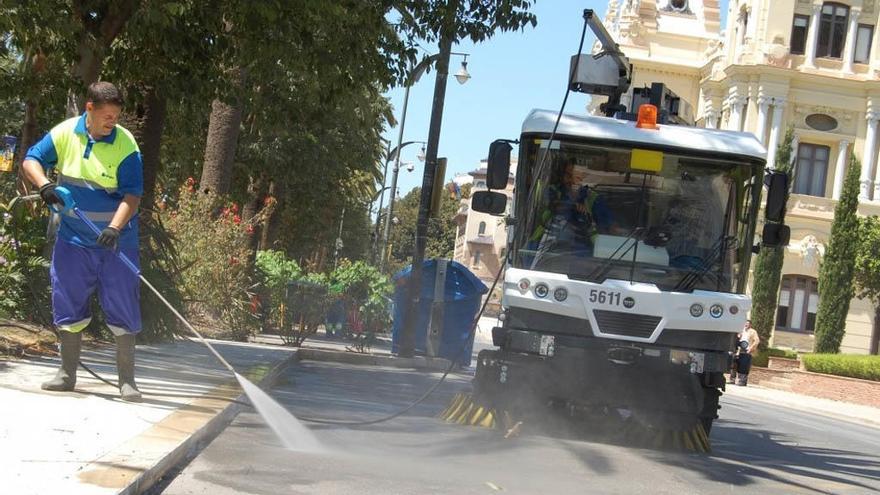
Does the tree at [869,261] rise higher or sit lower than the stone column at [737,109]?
lower

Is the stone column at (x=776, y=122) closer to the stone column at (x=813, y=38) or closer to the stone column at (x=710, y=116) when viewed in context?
the stone column at (x=813, y=38)

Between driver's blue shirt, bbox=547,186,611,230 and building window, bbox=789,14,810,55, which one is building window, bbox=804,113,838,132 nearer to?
building window, bbox=789,14,810,55

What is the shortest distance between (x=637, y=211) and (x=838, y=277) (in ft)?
113

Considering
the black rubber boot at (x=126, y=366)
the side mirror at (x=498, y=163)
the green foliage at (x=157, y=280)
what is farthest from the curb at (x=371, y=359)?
the black rubber boot at (x=126, y=366)

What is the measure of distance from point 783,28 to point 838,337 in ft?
48.0

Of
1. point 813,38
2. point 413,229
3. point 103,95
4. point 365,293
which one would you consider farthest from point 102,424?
point 413,229

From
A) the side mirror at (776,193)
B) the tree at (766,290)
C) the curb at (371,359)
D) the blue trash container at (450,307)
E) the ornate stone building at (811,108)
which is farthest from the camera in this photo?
the ornate stone building at (811,108)

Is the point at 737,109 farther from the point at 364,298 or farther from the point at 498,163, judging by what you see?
the point at 498,163

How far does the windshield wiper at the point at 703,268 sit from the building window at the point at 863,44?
43904mm

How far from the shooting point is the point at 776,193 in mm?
11000

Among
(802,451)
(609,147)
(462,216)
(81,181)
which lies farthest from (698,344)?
(462,216)

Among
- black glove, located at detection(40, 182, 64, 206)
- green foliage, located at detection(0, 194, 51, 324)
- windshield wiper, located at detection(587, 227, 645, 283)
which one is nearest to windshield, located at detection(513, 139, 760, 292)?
windshield wiper, located at detection(587, 227, 645, 283)

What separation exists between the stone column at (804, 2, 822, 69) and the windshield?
139 feet

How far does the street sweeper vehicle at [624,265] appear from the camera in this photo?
1038 cm
